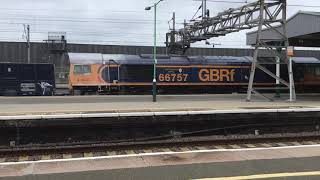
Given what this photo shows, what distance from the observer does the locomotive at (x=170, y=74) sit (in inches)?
1656

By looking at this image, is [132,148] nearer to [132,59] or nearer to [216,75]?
[132,59]

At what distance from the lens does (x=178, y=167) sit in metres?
9.43

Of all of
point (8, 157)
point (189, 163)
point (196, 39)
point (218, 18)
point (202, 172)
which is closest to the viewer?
point (202, 172)

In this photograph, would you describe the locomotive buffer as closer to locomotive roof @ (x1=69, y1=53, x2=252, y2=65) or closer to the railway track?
locomotive roof @ (x1=69, y1=53, x2=252, y2=65)

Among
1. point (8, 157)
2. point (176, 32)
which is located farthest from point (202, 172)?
point (176, 32)

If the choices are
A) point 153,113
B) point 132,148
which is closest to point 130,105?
point 153,113

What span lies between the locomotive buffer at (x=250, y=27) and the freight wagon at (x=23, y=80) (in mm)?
15214

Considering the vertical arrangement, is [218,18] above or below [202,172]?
above

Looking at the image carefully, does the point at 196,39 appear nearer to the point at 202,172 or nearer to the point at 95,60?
the point at 95,60

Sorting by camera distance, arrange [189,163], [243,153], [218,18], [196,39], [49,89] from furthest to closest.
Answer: [196,39] → [218,18] → [49,89] → [243,153] → [189,163]

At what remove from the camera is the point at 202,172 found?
9023 mm

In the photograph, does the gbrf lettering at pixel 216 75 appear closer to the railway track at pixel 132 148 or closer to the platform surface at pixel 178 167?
the railway track at pixel 132 148

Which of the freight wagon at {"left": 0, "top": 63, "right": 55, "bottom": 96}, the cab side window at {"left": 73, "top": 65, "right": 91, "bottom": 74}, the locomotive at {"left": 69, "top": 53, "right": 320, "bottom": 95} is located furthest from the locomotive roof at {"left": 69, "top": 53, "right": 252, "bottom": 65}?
the freight wagon at {"left": 0, "top": 63, "right": 55, "bottom": 96}

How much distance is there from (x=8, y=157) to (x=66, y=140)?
146 inches
